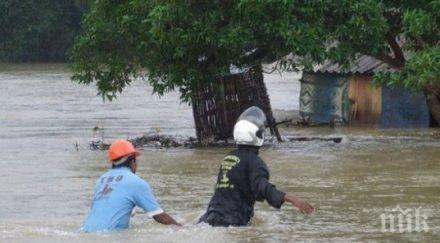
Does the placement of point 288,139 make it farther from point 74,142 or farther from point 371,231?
point 371,231

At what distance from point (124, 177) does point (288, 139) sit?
13.4m

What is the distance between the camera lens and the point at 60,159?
63.0ft

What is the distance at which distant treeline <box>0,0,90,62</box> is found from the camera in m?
64.5

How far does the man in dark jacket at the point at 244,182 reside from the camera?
876 centimetres

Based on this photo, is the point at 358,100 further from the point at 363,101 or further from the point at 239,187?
the point at 239,187

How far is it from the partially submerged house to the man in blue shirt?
15339 mm

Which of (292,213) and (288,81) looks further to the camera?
(288,81)

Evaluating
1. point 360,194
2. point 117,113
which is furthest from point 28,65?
point 360,194

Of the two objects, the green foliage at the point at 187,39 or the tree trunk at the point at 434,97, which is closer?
the green foliage at the point at 187,39

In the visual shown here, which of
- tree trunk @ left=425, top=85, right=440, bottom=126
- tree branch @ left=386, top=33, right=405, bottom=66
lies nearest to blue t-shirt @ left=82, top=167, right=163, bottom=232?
tree trunk @ left=425, top=85, right=440, bottom=126

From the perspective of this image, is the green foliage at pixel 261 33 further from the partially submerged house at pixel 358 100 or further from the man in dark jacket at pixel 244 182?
the man in dark jacket at pixel 244 182

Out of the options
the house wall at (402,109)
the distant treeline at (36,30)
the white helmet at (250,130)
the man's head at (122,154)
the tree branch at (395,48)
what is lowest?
the house wall at (402,109)
